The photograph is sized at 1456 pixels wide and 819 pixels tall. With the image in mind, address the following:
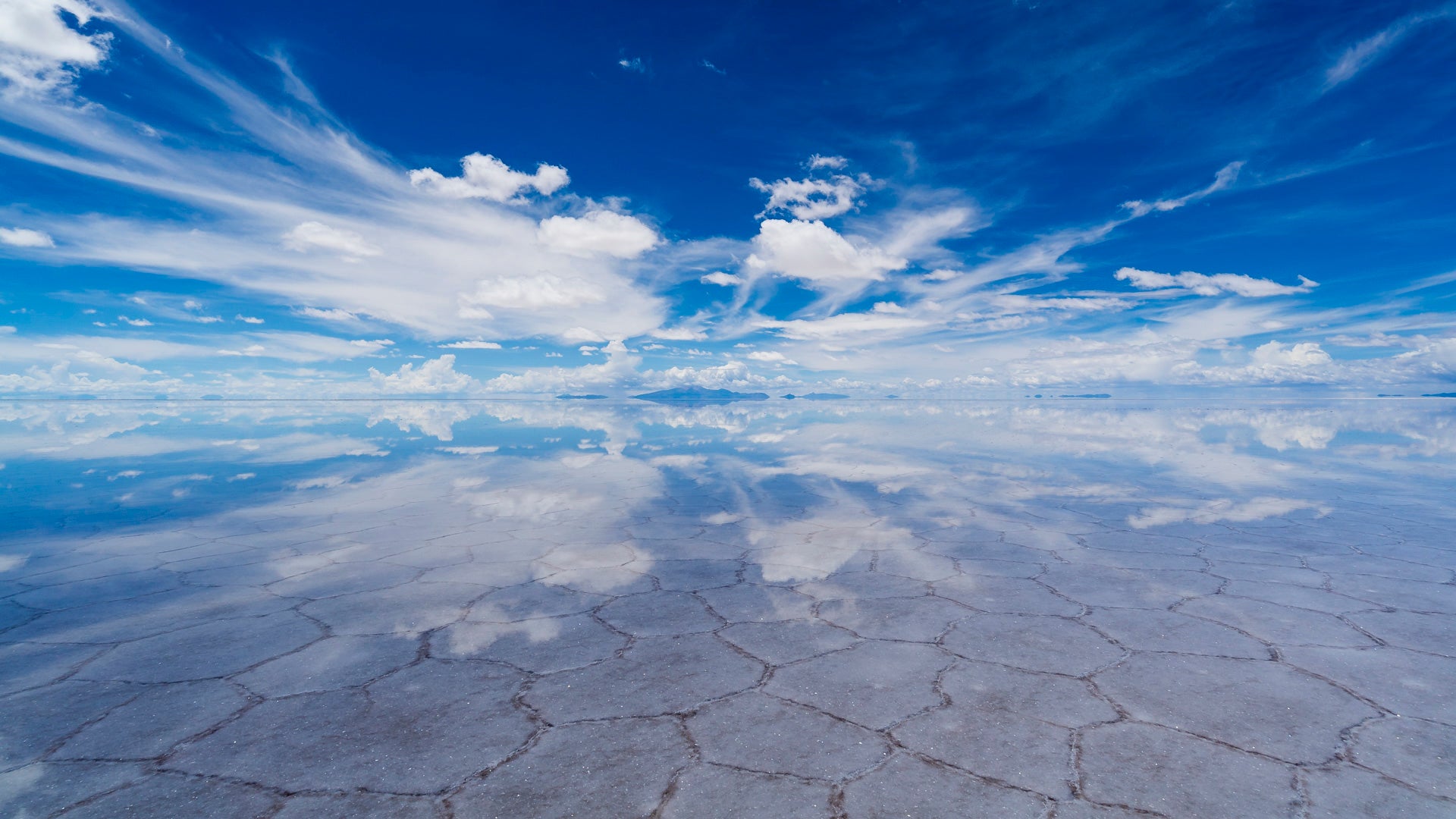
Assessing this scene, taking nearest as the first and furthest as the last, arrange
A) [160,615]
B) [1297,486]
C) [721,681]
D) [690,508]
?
[721,681], [160,615], [690,508], [1297,486]

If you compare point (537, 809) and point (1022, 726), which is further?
point (1022, 726)

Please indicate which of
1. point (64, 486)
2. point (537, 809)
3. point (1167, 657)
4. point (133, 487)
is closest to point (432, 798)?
point (537, 809)

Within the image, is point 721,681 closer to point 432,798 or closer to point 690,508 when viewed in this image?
point 432,798

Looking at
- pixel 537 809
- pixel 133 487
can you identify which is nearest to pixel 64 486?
pixel 133 487

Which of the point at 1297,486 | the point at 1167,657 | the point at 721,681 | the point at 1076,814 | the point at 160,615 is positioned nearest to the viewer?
the point at 1076,814

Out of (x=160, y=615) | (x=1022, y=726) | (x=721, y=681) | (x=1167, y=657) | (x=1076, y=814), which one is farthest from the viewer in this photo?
(x=160, y=615)

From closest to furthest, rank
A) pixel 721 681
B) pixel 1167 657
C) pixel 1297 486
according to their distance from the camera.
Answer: pixel 721 681
pixel 1167 657
pixel 1297 486

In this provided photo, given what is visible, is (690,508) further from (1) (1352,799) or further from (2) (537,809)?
(1) (1352,799)
